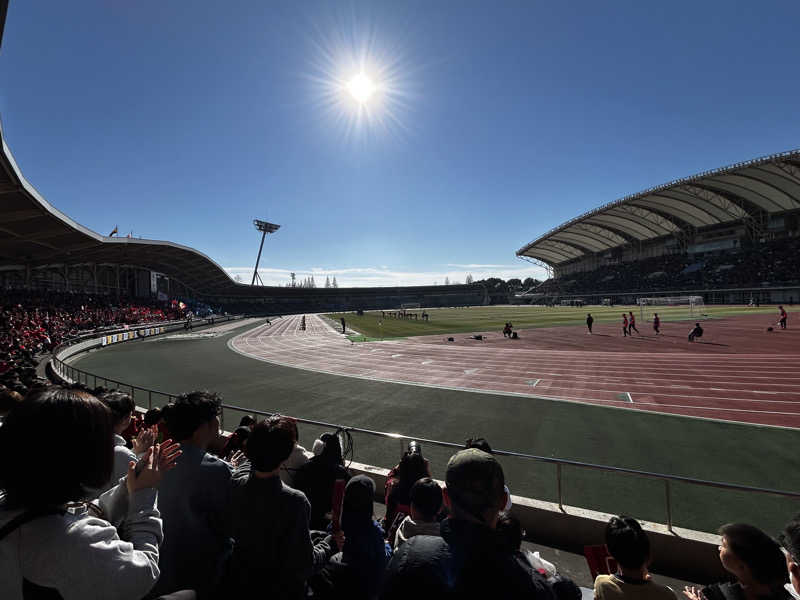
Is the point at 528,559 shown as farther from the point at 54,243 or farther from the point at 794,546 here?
the point at 54,243

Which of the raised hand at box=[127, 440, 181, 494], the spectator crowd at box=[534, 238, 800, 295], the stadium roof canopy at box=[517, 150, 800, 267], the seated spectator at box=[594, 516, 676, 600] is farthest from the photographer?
the spectator crowd at box=[534, 238, 800, 295]

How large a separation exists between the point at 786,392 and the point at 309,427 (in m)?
15.2

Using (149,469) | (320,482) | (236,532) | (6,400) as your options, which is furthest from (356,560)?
(6,400)

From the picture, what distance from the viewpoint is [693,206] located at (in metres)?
69.2

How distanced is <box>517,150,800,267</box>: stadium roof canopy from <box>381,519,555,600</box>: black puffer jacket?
72.2 metres

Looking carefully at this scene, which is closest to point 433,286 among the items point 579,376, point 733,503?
point 579,376

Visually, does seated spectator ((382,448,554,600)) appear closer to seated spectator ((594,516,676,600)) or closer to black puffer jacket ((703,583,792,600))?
seated spectator ((594,516,676,600))

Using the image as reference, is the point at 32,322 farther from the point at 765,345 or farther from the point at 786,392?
the point at 765,345

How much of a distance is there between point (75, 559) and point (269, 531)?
1.14m

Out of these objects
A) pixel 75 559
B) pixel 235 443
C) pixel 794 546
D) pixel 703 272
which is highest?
pixel 703 272

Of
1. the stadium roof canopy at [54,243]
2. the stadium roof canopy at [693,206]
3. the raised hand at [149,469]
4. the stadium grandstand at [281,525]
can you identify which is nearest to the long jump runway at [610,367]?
the stadium grandstand at [281,525]

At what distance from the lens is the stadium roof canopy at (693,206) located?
176ft

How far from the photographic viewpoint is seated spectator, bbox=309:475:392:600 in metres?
2.43

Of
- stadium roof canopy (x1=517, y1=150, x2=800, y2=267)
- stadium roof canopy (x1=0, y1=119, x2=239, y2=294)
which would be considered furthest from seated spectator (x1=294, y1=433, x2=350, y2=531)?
stadium roof canopy (x1=517, y1=150, x2=800, y2=267)
